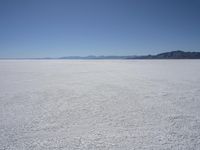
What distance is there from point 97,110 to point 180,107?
71.7 inches

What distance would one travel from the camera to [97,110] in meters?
3.99

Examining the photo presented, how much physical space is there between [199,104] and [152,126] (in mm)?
1938

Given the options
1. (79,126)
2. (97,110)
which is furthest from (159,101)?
(79,126)

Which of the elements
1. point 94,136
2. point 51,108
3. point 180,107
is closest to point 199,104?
point 180,107

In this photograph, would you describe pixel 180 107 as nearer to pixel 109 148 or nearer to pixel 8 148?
pixel 109 148

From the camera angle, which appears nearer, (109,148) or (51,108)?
(109,148)

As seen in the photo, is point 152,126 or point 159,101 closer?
point 152,126

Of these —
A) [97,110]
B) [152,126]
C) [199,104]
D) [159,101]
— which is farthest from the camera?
[159,101]

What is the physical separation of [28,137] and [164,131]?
6.60 feet

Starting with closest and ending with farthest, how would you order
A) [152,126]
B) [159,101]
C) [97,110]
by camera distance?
[152,126] → [97,110] → [159,101]

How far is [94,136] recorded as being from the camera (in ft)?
8.98

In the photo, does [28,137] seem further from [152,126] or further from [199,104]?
[199,104]

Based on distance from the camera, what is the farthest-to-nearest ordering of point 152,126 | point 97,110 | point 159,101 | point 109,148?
point 159,101 → point 97,110 → point 152,126 → point 109,148

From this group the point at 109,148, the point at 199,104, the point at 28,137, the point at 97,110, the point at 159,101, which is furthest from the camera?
the point at 159,101
